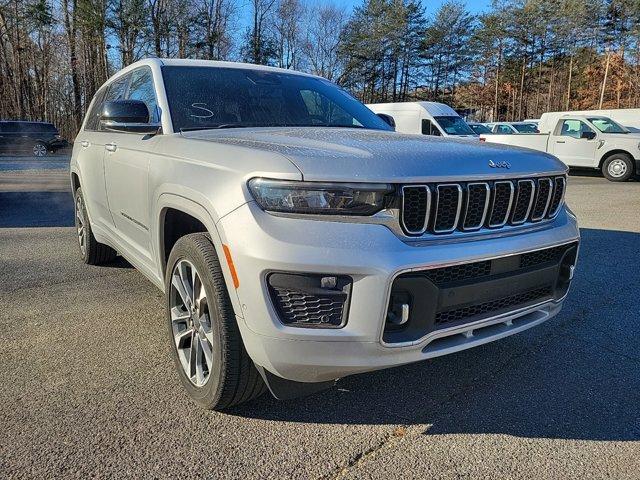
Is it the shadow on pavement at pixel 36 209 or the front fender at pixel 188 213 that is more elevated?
the front fender at pixel 188 213

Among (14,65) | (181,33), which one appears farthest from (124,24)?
(14,65)

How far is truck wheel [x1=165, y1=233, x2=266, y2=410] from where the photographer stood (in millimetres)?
2203

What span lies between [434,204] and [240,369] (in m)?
1.09

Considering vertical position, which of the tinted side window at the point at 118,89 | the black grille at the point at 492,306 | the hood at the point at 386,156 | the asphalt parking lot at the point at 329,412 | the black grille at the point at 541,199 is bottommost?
the asphalt parking lot at the point at 329,412

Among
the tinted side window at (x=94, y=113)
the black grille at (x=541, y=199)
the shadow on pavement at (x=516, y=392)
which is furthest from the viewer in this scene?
the tinted side window at (x=94, y=113)

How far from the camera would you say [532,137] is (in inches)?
654

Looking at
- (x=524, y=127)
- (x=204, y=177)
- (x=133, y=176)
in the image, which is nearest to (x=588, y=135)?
(x=524, y=127)

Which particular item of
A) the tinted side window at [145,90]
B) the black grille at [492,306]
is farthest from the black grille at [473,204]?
the tinted side window at [145,90]

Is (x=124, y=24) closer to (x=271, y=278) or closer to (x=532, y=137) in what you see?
(x=532, y=137)

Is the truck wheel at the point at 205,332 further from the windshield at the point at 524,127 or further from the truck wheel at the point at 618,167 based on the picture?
the windshield at the point at 524,127

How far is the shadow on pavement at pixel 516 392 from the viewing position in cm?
243

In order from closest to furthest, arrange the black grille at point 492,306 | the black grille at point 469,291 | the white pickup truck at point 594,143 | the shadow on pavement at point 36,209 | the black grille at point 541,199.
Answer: the black grille at point 469,291 < the black grille at point 492,306 < the black grille at point 541,199 < the shadow on pavement at point 36,209 < the white pickup truck at point 594,143

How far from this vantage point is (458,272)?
7.10 feet

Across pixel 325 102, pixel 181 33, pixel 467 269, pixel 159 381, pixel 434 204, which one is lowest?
pixel 159 381
